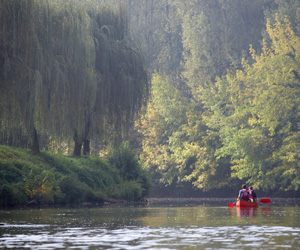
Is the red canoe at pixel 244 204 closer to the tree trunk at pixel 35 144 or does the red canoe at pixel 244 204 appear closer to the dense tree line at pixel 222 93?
the tree trunk at pixel 35 144

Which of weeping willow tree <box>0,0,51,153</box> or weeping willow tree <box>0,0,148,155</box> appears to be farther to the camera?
weeping willow tree <box>0,0,148,155</box>

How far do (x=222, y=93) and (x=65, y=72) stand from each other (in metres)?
26.3

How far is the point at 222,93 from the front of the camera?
182ft

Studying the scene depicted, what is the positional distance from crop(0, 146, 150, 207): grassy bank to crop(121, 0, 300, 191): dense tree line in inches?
514

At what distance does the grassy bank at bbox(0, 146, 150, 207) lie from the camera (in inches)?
1061

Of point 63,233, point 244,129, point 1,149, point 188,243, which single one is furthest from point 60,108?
point 244,129

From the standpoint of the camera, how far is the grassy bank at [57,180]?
88.4 feet

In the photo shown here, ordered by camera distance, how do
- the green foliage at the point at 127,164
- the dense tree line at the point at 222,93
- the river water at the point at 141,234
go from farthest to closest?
the dense tree line at the point at 222,93 < the green foliage at the point at 127,164 < the river water at the point at 141,234

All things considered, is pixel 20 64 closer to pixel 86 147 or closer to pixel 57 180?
pixel 57 180

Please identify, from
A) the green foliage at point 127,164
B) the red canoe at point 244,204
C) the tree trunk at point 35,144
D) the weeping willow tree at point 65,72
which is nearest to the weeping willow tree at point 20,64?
the weeping willow tree at point 65,72

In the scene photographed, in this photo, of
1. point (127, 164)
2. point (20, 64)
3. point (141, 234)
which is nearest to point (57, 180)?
point (20, 64)

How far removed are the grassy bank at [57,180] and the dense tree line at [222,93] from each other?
13067 mm

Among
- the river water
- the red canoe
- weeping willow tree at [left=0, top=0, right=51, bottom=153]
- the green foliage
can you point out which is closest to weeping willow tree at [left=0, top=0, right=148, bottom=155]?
weeping willow tree at [left=0, top=0, right=51, bottom=153]

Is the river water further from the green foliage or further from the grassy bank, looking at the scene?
the green foliage
